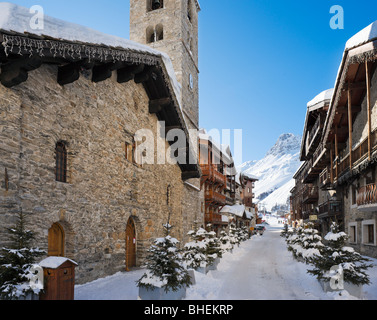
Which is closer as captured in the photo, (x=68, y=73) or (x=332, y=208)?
(x=68, y=73)

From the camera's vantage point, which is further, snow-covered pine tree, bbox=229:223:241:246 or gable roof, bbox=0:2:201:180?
snow-covered pine tree, bbox=229:223:241:246

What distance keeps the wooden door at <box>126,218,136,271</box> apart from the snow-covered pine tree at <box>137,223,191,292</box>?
555 cm

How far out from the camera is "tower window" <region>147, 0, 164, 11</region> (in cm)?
2977

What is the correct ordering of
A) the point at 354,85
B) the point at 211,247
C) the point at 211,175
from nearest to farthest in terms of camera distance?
1. the point at 211,247
2. the point at 354,85
3. the point at 211,175

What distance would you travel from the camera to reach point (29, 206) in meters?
8.01

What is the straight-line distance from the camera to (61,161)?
9602 millimetres

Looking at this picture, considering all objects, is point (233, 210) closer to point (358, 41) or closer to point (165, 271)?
point (358, 41)

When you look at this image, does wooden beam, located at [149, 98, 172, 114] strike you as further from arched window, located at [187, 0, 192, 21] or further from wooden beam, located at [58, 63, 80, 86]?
arched window, located at [187, 0, 192, 21]

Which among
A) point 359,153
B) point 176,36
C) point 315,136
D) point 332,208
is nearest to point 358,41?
point 359,153

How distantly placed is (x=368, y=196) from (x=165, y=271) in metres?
10.1

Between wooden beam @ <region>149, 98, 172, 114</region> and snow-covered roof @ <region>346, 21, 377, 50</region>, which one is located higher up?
snow-covered roof @ <region>346, 21, 377, 50</region>

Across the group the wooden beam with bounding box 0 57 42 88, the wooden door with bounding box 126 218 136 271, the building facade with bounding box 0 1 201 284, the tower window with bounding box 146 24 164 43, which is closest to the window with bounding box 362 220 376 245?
the building facade with bounding box 0 1 201 284

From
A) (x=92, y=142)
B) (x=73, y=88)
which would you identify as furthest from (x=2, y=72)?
(x=92, y=142)
